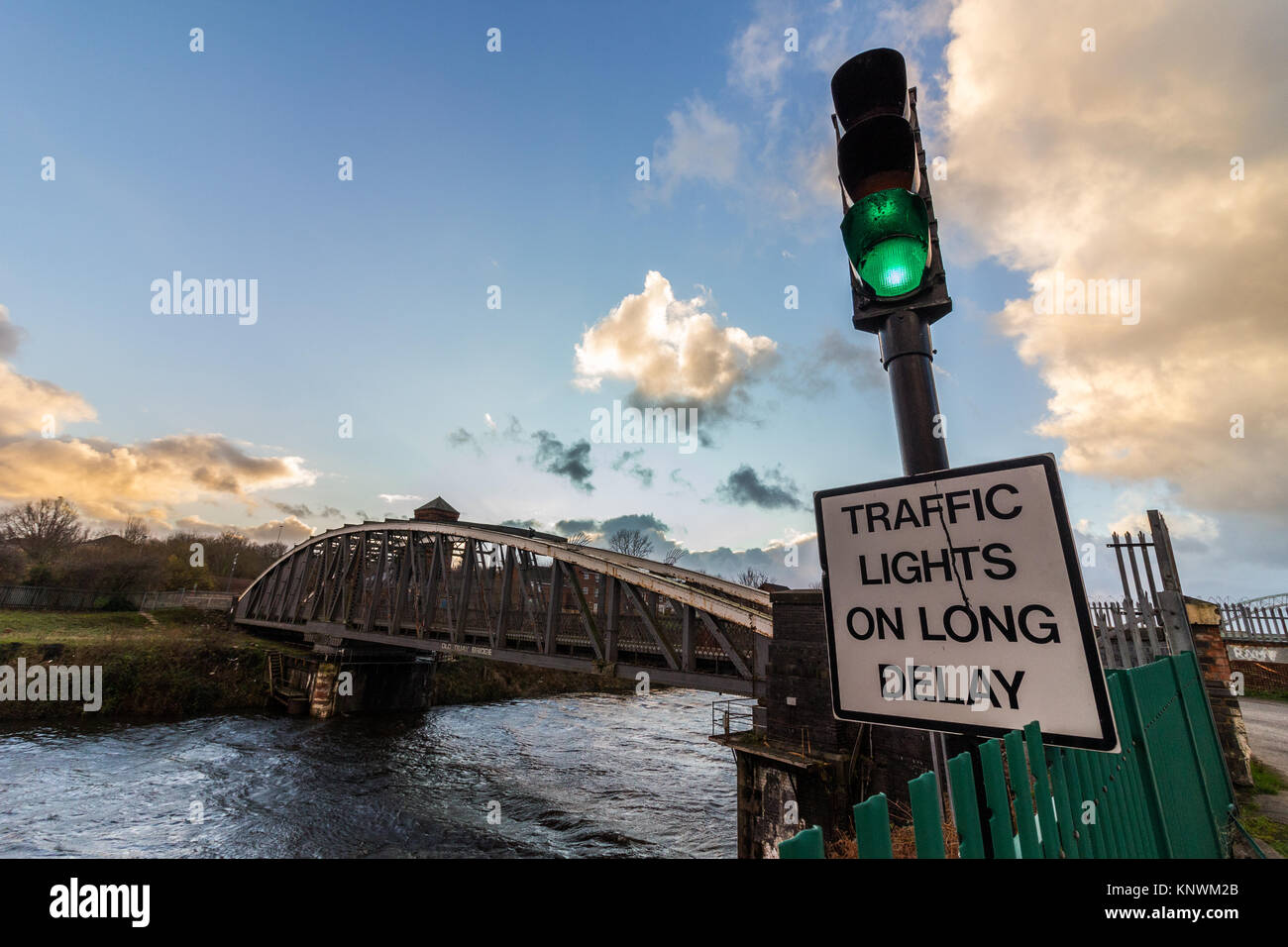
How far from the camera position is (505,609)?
2458cm

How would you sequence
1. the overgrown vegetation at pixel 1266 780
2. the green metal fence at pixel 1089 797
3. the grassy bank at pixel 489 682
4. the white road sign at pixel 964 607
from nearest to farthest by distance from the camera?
the green metal fence at pixel 1089 797 → the white road sign at pixel 964 607 → the overgrown vegetation at pixel 1266 780 → the grassy bank at pixel 489 682

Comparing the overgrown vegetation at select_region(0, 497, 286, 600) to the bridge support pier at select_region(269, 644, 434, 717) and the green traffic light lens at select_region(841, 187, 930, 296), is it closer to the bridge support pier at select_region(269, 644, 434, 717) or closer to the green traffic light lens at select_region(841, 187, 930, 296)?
the bridge support pier at select_region(269, 644, 434, 717)

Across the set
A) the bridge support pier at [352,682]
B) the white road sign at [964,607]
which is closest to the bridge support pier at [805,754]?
the white road sign at [964,607]


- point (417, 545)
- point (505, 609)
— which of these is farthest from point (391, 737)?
point (505, 609)

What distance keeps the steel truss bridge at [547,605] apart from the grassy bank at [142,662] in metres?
4.38

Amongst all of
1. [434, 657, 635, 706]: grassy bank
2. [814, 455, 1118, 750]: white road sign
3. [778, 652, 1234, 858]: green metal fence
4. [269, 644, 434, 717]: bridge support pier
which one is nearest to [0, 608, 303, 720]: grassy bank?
[269, 644, 434, 717]: bridge support pier

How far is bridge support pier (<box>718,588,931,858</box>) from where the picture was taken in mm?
11680

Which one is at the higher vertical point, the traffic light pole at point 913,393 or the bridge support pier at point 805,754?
the traffic light pole at point 913,393

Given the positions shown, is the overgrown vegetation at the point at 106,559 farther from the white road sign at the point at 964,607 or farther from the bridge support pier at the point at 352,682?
the white road sign at the point at 964,607

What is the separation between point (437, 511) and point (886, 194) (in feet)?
213

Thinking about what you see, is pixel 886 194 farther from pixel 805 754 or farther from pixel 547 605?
pixel 547 605

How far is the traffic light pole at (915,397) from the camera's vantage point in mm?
2084

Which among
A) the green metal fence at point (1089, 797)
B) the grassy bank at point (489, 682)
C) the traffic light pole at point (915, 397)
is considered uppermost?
the traffic light pole at point (915, 397)
